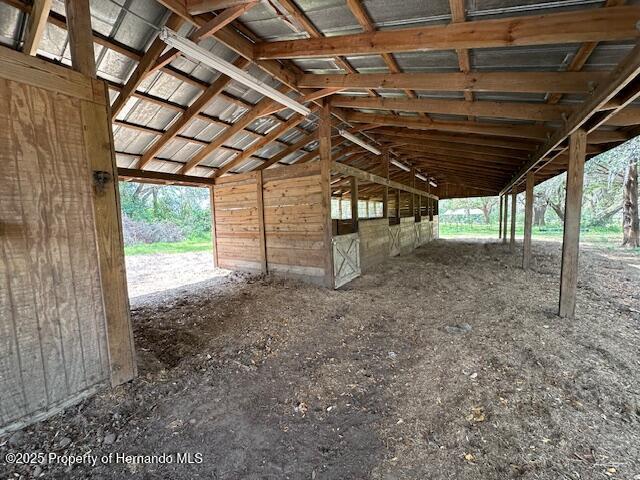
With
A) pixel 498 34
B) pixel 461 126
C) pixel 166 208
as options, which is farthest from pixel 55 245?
pixel 166 208

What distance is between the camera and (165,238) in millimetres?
17781

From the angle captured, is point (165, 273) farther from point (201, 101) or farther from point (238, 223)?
point (201, 101)

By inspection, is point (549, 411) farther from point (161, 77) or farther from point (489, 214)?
point (489, 214)

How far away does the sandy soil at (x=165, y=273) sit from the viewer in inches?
239

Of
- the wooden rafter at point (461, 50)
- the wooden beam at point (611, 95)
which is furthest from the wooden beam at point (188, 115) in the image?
the wooden beam at point (611, 95)

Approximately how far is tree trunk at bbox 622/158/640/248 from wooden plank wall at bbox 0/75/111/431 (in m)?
15.8

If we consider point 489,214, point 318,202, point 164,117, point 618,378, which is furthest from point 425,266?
point 489,214

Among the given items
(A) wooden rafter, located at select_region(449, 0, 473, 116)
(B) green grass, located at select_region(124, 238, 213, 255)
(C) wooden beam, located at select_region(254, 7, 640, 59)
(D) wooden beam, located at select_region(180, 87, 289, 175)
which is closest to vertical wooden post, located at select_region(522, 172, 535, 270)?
(A) wooden rafter, located at select_region(449, 0, 473, 116)

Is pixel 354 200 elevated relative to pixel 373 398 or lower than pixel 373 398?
elevated

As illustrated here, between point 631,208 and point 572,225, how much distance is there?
1111 cm

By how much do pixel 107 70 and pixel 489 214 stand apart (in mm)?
37177

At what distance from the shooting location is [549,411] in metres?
1.91

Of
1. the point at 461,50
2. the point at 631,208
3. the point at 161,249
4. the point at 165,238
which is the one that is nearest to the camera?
the point at 461,50

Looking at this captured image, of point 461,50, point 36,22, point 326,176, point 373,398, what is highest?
point 36,22
